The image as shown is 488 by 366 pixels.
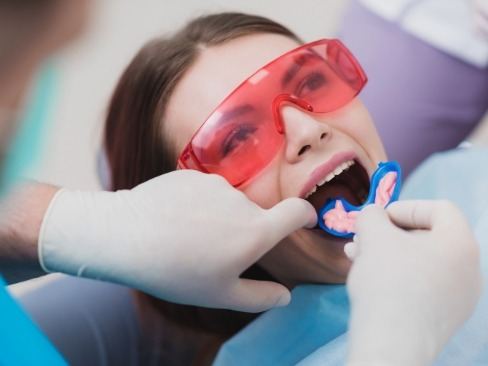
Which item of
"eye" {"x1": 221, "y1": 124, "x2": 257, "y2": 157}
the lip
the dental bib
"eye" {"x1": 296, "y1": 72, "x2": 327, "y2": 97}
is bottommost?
the dental bib

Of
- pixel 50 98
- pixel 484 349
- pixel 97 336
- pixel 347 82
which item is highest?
pixel 50 98

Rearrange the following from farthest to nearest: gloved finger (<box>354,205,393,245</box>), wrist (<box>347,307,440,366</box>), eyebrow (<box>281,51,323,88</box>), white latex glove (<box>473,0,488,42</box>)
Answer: white latex glove (<box>473,0,488,42</box>) → eyebrow (<box>281,51,323,88</box>) → gloved finger (<box>354,205,393,245</box>) → wrist (<box>347,307,440,366</box>)

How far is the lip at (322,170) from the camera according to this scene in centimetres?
96

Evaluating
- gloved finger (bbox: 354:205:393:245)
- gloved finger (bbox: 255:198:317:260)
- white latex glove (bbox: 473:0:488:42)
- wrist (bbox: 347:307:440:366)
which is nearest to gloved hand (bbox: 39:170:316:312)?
gloved finger (bbox: 255:198:317:260)

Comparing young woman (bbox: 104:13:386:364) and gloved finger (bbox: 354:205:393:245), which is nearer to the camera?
gloved finger (bbox: 354:205:393:245)

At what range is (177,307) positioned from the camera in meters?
1.25

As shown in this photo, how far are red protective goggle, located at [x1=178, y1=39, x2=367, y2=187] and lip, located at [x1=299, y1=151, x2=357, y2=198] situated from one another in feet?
0.20

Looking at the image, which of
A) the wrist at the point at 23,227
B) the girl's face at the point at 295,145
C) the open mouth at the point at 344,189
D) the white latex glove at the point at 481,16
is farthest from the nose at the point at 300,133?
the white latex glove at the point at 481,16

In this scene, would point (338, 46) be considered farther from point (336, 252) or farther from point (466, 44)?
point (466, 44)

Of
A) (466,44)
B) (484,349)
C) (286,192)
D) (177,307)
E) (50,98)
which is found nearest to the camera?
(50,98)

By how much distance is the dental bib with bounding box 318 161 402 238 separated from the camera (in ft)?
3.14

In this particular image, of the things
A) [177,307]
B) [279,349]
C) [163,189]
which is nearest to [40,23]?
[163,189]

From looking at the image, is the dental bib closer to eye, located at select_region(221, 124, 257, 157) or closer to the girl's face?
the girl's face

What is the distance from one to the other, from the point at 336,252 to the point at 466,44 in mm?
598
